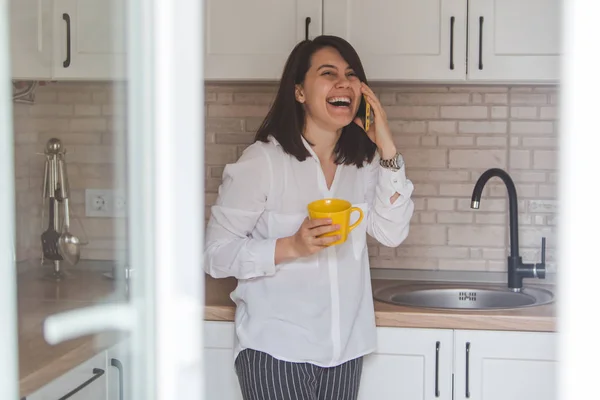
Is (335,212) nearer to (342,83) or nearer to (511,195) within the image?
(342,83)

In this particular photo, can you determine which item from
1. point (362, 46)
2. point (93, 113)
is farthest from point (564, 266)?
point (362, 46)

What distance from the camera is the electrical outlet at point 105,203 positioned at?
2.25 ft

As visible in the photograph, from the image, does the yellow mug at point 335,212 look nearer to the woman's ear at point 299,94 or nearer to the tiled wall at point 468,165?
the woman's ear at point 299,94

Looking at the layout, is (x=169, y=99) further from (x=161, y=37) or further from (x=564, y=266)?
(x=564, y=266)

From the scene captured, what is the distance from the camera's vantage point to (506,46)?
7.30 ft

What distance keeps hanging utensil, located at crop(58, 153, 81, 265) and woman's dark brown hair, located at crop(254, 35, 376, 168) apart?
118cm

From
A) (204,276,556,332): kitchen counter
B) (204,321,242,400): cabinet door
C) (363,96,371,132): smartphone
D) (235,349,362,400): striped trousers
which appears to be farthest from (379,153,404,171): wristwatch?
(204,321,242,400): cabinet door

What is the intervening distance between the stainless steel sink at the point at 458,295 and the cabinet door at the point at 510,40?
27.0 inches

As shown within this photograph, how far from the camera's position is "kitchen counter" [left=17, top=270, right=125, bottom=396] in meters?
0.67

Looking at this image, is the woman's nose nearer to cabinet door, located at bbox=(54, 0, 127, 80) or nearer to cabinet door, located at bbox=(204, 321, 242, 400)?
cabinet door, located at bbox=(204, 321, 242, 400)

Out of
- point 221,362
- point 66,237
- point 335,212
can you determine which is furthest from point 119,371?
point 221,362

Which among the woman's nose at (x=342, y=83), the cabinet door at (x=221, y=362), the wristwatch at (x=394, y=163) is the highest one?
the woman's nose at (x=342, y=83)

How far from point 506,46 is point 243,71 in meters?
0.82

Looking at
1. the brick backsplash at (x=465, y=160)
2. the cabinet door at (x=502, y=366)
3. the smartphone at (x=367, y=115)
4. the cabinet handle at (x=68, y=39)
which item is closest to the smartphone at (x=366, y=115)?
the smartphone at (x=367, y=115)
